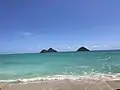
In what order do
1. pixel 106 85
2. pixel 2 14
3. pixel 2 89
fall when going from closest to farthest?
pixel 2 89 < pixel 106 85 < pixel 2 14

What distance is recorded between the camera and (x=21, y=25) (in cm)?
1346

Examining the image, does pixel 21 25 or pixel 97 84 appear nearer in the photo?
pixel 97 84

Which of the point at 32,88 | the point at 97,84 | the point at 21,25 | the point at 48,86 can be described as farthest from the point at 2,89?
the point at 21,25

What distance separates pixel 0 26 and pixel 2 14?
1312mm

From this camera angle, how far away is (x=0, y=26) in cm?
1189

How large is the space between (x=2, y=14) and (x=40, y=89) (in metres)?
6.61

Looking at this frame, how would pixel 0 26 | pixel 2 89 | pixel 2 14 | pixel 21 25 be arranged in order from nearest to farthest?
pixel 2 89 < pixel 2 14 < pixel 0 26 < pixel 21 25

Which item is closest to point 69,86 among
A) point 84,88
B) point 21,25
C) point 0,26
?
point 84,88

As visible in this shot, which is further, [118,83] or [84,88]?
[118,83]

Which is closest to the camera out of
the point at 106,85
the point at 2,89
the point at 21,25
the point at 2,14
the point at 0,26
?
the point at 2,89

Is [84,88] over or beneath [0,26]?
beneath

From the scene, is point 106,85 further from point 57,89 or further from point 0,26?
point 0,26

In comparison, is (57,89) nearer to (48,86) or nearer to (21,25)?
(48,86)

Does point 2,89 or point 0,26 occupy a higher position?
point 0,26
